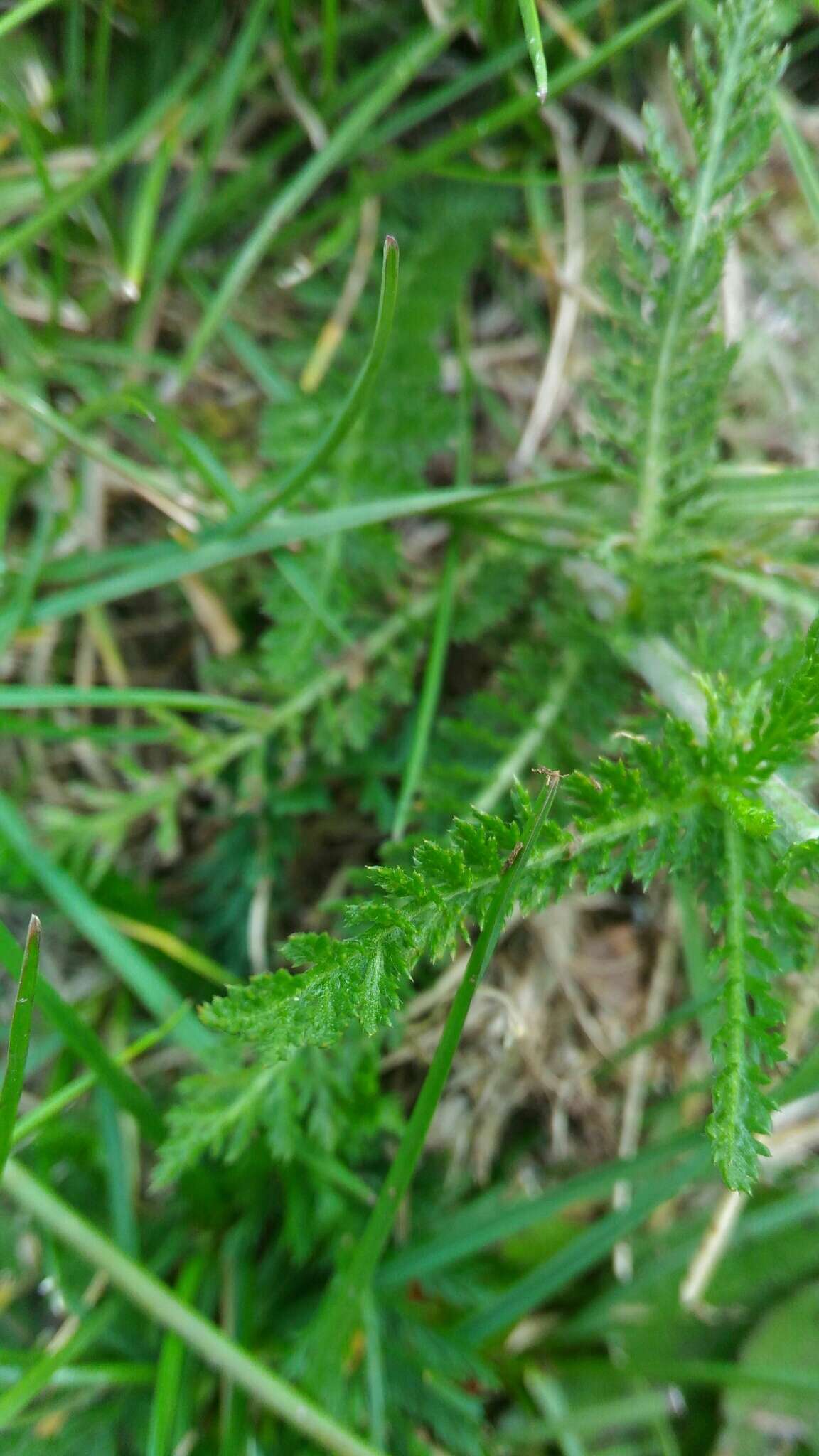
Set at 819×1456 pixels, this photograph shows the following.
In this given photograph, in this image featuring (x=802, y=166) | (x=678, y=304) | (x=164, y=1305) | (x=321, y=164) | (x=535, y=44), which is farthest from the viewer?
(x=321, y=164)

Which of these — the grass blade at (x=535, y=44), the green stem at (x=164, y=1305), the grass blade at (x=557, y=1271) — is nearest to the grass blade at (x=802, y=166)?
the grass blade at (x=535, y=44)

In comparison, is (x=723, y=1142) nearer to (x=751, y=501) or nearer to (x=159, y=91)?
(x=751, y=501)

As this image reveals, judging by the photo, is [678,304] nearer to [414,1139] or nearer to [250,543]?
[250,543]

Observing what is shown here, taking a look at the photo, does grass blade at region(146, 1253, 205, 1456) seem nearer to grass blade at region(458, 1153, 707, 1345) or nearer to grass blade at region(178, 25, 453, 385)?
grass blade at region(458, 1153, 707, 1345)

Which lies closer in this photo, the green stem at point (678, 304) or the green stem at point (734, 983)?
the green stem at point (734, 983)

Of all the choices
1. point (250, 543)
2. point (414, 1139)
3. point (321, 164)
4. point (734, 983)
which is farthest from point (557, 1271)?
point (321, 164)

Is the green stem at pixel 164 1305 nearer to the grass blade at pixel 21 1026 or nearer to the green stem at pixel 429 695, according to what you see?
the grass blade at pixel 21 1026

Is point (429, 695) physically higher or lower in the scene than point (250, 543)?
lower

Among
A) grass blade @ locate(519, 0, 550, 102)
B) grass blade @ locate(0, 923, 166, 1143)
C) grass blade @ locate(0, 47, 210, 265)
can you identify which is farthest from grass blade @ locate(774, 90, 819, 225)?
grass blade @ locate(0, 923, 166, 1143)
